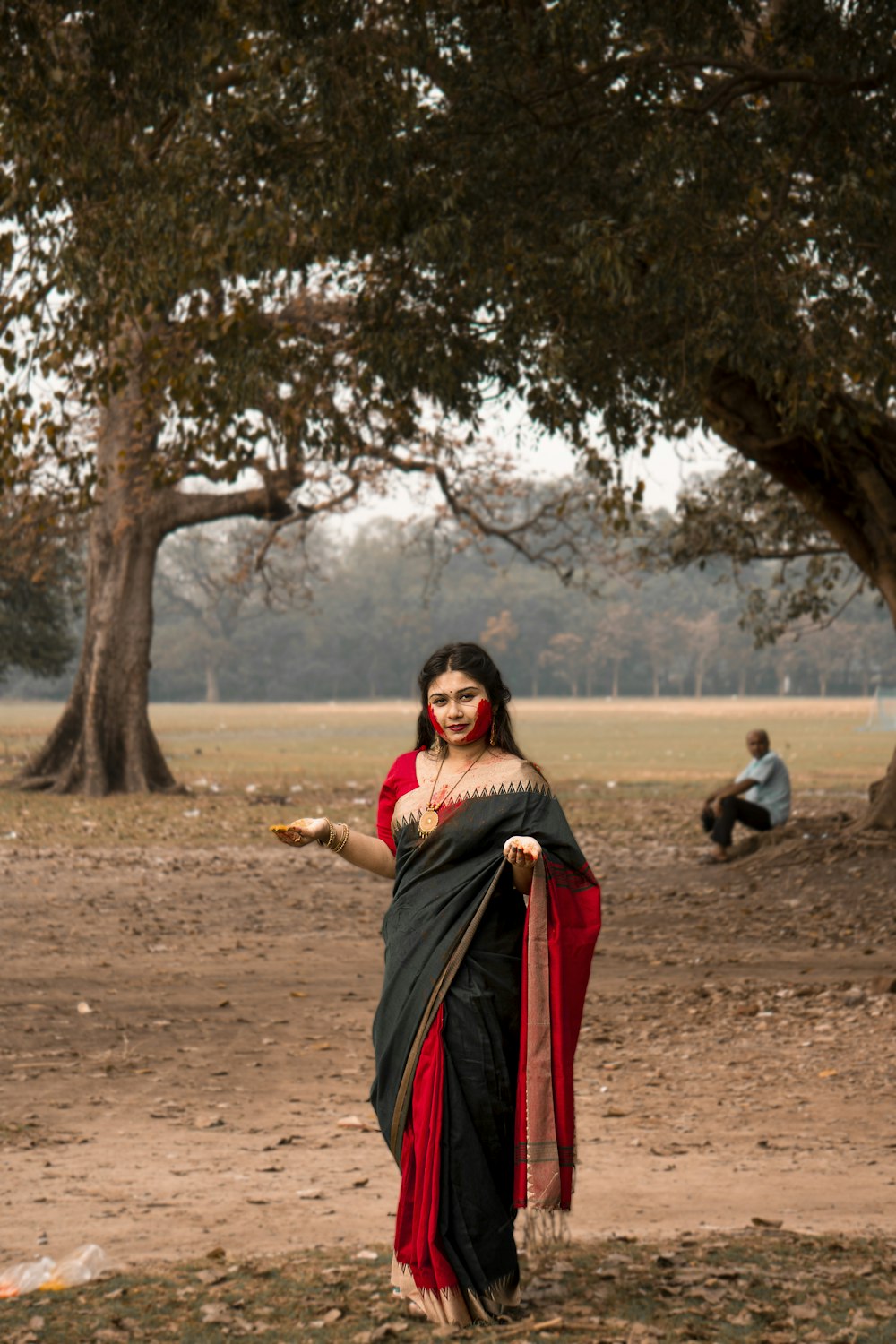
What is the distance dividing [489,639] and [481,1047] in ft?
323

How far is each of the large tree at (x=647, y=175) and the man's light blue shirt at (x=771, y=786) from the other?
14.5 ft

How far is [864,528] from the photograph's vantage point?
45.6 feet

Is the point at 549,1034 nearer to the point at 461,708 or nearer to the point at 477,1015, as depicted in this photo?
the point at 477,1015

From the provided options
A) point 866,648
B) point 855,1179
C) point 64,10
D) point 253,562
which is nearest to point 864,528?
point 64,10

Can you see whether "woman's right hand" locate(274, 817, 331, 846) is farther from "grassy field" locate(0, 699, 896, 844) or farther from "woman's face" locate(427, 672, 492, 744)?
"grassy field" locate(0, 699, 896, 844)

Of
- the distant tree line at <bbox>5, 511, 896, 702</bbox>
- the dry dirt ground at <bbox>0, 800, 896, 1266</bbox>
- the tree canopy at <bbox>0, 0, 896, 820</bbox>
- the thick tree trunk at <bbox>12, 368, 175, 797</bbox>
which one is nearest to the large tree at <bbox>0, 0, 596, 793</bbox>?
the tree canopy at <bbox>0, 0, 896, 820</bbox>

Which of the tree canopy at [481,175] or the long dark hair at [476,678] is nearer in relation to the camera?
the long dark hair at [476,678]

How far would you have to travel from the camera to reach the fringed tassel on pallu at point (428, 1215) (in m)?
3.98

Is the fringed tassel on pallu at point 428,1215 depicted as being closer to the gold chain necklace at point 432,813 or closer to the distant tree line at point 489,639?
the gold chain necklace at point 432,813

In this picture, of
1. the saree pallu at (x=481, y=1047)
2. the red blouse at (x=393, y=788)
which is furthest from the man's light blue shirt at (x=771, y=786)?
the saree pallu at (x=481, y=1047)

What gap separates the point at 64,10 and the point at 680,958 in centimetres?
722

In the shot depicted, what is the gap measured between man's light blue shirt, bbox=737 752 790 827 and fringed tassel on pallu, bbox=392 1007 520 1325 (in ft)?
34.5

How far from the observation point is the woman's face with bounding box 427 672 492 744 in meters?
4.32

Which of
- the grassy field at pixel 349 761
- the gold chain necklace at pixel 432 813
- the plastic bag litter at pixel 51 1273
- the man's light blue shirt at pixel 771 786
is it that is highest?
the gold chain necklace at pixel 432 813
